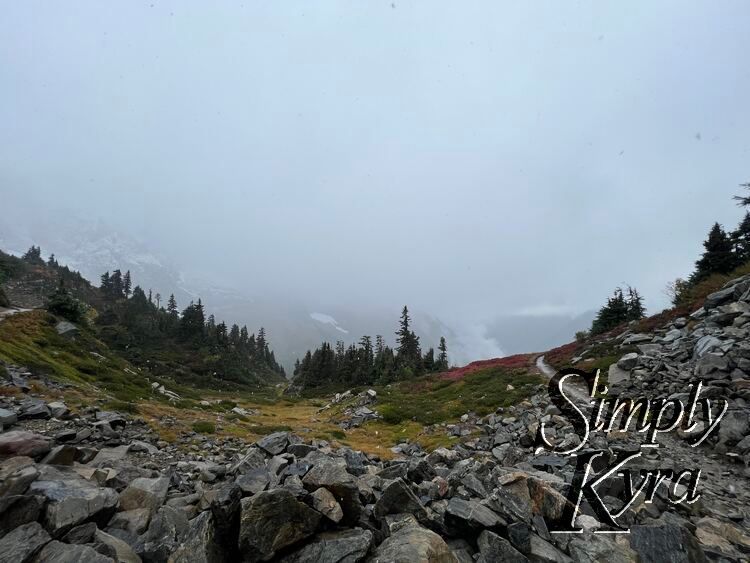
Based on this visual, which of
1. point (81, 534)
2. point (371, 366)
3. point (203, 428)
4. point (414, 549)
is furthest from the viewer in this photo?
point (371, 366)

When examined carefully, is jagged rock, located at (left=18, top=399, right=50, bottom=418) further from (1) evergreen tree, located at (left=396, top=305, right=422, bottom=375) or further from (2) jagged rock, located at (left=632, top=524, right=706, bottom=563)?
(1) evergreen tree, located at (left=396, top=305, right=422, bottom=375)

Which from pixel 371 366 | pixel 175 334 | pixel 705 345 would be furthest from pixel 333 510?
pixel 175 334

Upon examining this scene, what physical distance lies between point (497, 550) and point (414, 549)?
1839mm

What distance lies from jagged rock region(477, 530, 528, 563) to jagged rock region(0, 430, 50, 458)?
13.4 m

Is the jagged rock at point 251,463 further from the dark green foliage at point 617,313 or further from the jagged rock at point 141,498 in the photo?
the dark green foliage at point 617,313

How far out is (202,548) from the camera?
5922mm

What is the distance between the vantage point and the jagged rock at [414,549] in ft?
18.2

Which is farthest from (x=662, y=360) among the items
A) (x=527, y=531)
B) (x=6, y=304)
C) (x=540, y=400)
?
(x=6, y=304)

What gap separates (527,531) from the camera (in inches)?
262

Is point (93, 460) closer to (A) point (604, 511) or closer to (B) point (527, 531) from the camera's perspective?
(B) point (527, 531)

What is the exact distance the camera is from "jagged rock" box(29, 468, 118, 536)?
6.85m

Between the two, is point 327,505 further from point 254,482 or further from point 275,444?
point 275,444

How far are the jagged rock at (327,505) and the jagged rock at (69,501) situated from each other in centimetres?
501

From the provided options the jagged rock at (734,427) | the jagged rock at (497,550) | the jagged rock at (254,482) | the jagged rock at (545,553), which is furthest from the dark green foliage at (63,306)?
the jagged rock at (734,427)
